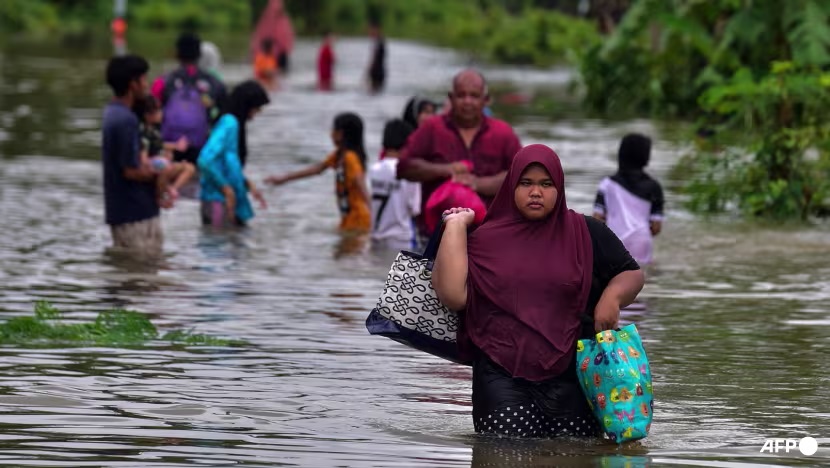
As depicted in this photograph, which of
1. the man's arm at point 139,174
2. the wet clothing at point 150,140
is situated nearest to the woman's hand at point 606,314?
the man's arm at point 139,174

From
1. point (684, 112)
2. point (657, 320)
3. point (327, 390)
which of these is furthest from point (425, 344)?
point (684, 112)

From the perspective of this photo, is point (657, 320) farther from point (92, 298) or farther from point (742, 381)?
point (92, 298)

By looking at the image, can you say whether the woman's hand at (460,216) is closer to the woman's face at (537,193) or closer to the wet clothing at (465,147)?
the woman's face at (537,193)

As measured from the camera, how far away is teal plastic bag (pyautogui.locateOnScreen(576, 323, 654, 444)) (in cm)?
745

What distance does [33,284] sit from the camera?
13.2 meters

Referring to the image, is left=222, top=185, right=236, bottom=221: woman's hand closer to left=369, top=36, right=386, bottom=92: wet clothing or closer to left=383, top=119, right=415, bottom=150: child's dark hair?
left=383, top=119, right=415, bottom=150: child's dark hair

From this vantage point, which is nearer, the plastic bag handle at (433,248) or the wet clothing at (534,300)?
the wet clothing at (534,300)

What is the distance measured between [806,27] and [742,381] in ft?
Answer: 39.2

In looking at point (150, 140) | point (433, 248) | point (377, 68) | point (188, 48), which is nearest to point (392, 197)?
point (150, 140)

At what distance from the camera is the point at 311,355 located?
10469 millimetres

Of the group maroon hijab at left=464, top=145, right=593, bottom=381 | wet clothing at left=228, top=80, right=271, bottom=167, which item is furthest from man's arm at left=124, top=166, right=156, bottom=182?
maroon hijab at left=464, top=145, right=593, bottom=381

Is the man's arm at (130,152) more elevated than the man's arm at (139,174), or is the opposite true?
the man's arm at (130,152)

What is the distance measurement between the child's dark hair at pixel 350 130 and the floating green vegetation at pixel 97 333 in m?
5.22

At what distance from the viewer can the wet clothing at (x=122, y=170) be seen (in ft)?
42.7
